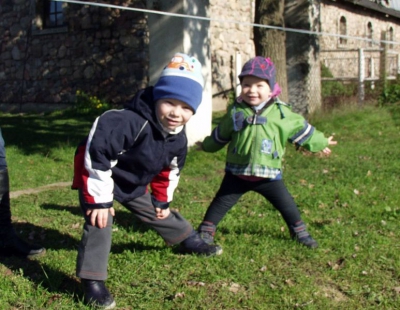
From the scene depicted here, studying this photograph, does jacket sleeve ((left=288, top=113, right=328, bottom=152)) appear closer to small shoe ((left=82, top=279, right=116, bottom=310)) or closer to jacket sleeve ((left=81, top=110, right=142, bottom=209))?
jacket sleeve ((left=81, top=110, right=142, bottom=209))

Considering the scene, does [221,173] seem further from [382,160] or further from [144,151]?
[144,151]

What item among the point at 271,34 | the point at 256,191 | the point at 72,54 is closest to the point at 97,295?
the point at 256,191

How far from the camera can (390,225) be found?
16.0 feet

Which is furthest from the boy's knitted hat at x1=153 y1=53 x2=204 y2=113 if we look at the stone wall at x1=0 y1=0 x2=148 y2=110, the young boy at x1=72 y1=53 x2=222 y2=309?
the stone wall at x1=0 y1=0 x2=148 y2=110

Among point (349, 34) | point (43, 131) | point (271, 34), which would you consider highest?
point (349, 34)

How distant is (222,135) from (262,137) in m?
0.34

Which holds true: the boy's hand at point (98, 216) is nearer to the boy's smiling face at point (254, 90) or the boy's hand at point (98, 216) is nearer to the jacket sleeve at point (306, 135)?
the boy's smiling face at point (254, 90)

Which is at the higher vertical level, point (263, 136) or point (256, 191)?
point (263, 136)

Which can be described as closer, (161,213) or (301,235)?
(161,213)

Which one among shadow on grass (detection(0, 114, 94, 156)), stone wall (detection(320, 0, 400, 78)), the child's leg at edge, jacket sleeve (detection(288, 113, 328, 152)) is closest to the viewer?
the child's leg at edge

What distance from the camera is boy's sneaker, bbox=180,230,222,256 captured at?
410cm

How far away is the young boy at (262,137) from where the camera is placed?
13.7 ft

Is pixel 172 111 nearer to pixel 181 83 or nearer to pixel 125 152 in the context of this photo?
pixel 181 83

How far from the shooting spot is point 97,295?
10.7ft
